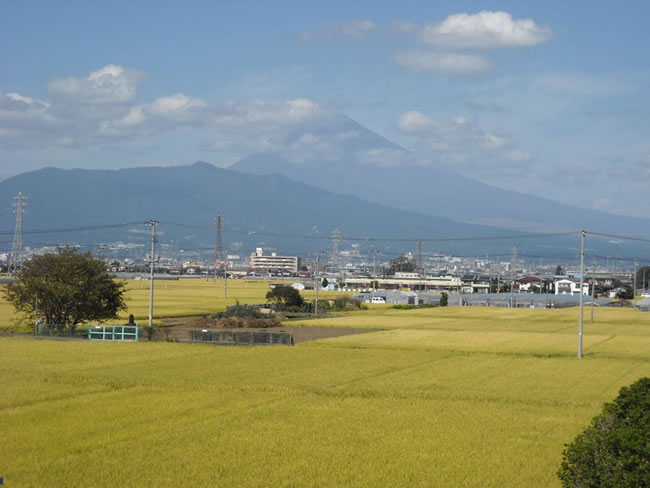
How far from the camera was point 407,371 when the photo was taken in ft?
98.8

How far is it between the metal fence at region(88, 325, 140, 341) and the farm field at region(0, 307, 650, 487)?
2824 mm

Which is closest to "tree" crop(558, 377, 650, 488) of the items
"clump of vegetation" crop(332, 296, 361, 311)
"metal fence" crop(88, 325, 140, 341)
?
"metal fence" crop(88, 325, 140, 341)

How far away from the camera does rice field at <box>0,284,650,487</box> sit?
1452 cm

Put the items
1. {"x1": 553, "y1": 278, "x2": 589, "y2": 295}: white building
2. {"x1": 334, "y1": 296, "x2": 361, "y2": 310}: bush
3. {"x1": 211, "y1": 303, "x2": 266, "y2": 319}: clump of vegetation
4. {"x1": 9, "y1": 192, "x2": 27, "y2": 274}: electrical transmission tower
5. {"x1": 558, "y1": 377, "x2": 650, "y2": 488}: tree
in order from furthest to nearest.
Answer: {"x1": 553, "y1": 278, "x2": 589, "y2": 295}: white building < {"x1": 334, "y1": 296, "x2": 361, "y2": 310}: bush < {"x1": 9, "y1": 192, "x2": 27, "y2": 274}: electrical transmission tower < {"x1": 211, "y1": 303, "x2": 266, "y2": 319}: clump of vegetation < {"x1": 558, "y1": 377, "x2": 650, "y2": 488}: tree

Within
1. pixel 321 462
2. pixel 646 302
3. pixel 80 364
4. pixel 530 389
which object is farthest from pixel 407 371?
pixel 646 302

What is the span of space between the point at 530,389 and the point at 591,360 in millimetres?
11331

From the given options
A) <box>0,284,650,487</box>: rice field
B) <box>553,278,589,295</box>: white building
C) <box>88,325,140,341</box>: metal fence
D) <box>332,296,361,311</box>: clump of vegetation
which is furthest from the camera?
<box>553,278,589,295</box>: white building

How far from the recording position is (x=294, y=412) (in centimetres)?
2048

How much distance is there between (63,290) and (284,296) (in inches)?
1325

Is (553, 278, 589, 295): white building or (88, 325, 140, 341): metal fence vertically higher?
(553, 278, 589, 295): white building

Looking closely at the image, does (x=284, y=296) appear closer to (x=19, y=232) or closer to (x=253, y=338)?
(x=19, y=232)

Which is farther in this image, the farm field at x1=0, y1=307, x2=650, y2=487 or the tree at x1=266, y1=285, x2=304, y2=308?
the tree at x1=266, y1=285, x2=304, y2=308

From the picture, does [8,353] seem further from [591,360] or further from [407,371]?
[591,360]

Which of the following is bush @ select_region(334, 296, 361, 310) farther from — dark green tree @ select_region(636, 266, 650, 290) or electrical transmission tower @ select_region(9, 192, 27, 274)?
dark green tree @ select_region(636, 266, 650, 290)
